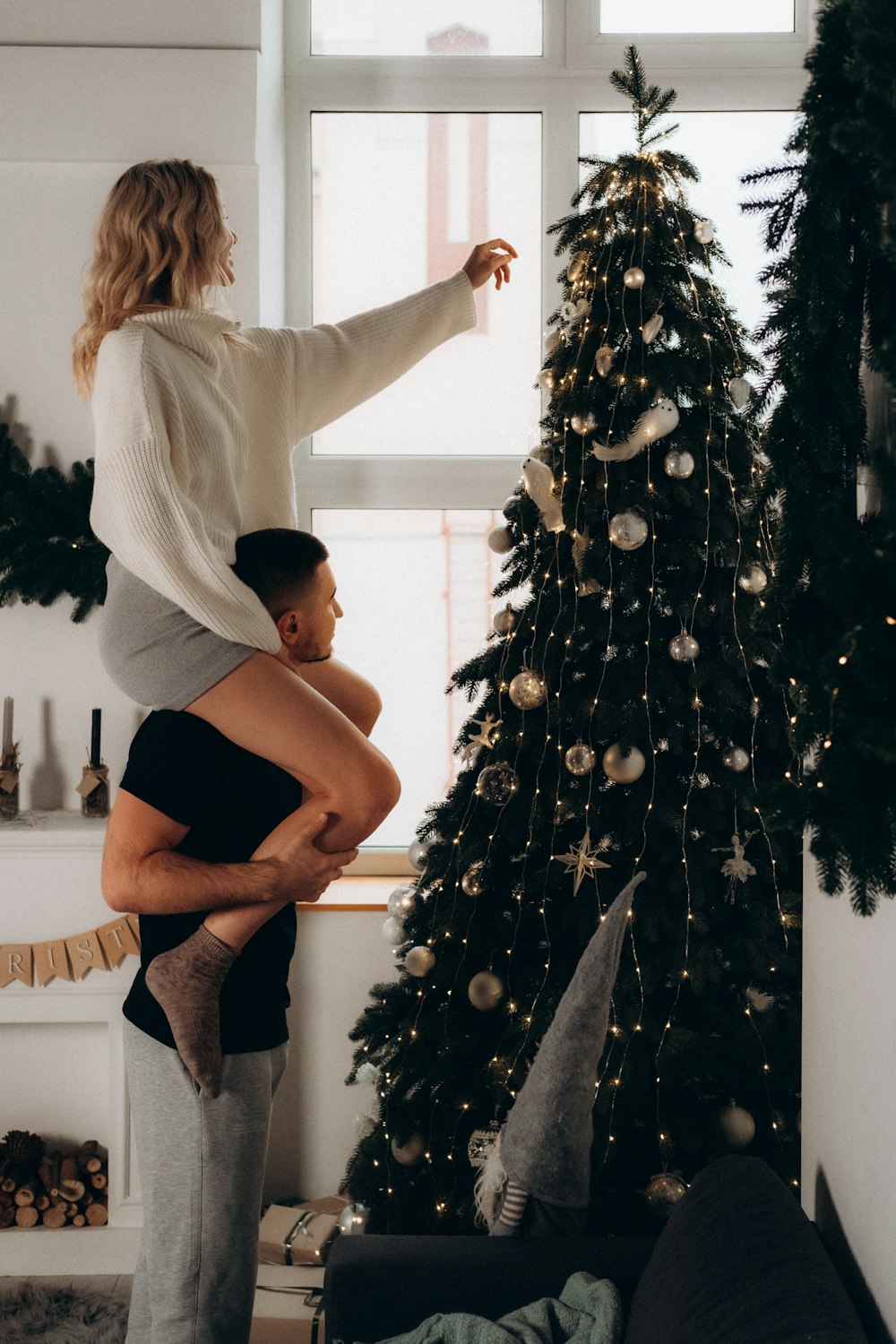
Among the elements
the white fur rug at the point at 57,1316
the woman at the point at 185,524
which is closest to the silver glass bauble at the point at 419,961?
A: the woman at the point at 185,524

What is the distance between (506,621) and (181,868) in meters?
0.81

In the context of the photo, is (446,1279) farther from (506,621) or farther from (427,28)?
(427,28)

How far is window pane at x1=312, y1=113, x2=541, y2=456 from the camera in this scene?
9.83ft

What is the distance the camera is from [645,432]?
74.3 inches

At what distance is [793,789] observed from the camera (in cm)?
94

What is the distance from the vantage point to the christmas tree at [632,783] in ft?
6.22

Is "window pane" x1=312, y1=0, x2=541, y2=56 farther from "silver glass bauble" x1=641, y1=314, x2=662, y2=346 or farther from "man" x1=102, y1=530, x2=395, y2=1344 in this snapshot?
"man" x1=102, y1=530, x2=395, y2=1344

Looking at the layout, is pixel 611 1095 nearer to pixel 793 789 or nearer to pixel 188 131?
pixel 793 789

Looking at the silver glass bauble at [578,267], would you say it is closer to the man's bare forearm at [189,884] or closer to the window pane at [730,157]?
the window pane at [730,157]

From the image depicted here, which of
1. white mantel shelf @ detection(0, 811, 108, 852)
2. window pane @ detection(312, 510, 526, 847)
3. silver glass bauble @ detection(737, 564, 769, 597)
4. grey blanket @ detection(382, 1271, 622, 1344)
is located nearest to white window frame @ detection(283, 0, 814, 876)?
Result: window pane @ detection(312, 510, 526, 847)

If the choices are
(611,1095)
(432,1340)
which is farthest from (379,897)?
(432,1340)

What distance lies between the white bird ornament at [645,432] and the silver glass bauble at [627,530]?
0.36 feet

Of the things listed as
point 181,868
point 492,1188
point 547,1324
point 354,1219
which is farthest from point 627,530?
point 354,1219

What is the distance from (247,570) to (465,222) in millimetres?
1804
